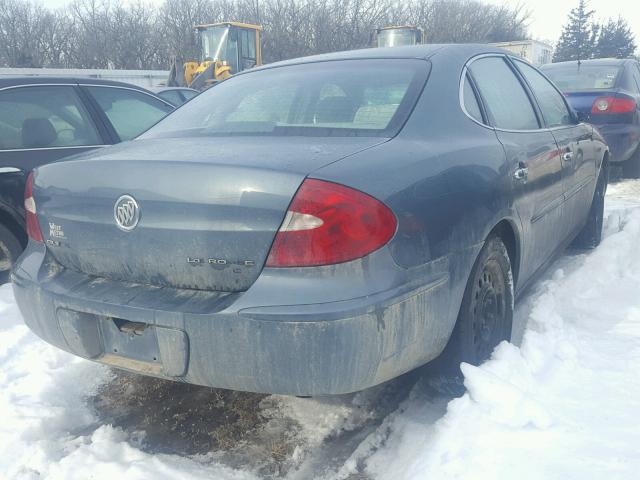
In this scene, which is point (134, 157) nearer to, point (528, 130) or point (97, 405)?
point (97, 405)

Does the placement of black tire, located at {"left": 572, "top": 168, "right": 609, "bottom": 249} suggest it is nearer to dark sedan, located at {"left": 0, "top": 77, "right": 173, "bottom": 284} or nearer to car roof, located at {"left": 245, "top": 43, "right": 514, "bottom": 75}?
car roof, located at {"left": 245, "top": 43, "right": 514, "bottom": 75}

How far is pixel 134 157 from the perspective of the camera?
2088 millimetres

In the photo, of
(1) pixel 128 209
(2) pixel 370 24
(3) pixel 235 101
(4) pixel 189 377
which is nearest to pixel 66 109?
(3) pixel 235 101

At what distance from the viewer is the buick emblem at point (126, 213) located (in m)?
1.97

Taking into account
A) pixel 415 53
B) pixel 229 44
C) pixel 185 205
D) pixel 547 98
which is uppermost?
pixel 229 44

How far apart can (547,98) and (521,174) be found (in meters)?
1.27

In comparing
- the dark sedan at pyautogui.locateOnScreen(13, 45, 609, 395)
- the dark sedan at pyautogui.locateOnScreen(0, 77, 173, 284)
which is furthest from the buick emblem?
the dark sedan at pyautogui.locateOnScreen(0, 77, 173, 284)

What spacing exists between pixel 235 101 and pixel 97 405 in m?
1.54

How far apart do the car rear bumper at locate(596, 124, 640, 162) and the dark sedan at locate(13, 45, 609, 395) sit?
4.53 metres

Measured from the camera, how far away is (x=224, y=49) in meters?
18.9

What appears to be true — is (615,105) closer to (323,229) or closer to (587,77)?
(587,77)

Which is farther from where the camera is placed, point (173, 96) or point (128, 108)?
point (173, 96)

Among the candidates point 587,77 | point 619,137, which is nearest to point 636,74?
point 587,77

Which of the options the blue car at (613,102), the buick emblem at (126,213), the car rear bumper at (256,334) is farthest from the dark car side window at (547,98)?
the blue car at (613,102)
